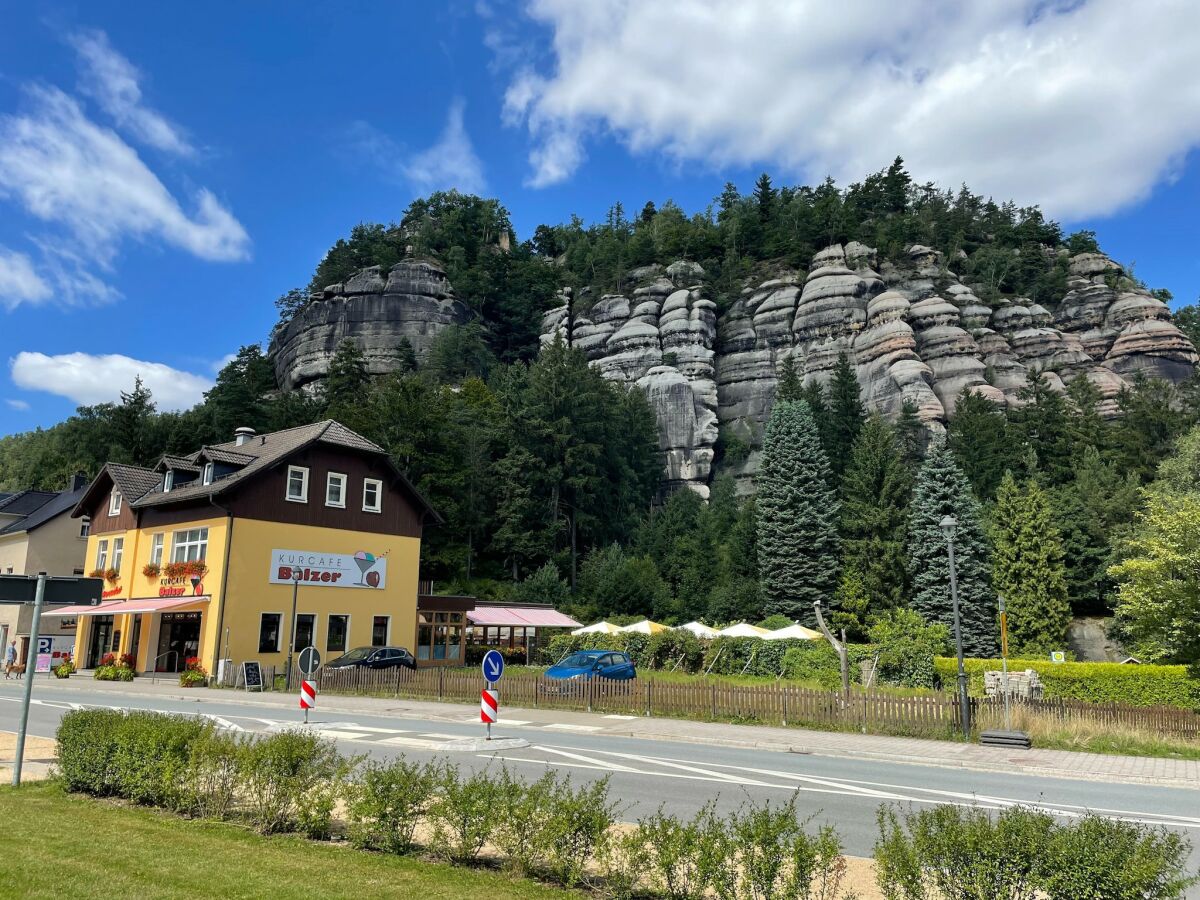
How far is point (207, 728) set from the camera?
9695mm

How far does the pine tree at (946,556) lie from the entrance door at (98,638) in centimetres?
4245

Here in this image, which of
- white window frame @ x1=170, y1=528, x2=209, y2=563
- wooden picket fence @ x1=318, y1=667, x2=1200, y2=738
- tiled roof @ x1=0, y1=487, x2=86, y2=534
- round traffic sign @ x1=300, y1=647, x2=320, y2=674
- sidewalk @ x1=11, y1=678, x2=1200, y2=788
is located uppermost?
tiled roof @ x1=0, y1=487, x2=86, y2=534

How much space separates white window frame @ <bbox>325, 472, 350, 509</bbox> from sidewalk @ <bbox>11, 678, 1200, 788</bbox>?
12368 millimetres

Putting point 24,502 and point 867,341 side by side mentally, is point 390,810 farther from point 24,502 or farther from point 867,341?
point 867,341

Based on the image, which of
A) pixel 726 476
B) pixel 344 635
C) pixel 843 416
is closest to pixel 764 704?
pixel 344 635

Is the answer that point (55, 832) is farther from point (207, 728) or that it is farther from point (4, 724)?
point (4, 724)

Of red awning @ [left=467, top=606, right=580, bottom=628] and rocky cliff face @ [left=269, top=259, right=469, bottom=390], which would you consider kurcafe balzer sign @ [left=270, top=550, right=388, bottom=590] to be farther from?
rocky cliff face @ [left=269, top=259, right=469, bottom=390]

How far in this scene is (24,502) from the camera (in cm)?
5538

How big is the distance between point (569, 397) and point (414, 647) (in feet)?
95.4

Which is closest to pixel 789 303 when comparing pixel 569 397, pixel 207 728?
pixel 569 397

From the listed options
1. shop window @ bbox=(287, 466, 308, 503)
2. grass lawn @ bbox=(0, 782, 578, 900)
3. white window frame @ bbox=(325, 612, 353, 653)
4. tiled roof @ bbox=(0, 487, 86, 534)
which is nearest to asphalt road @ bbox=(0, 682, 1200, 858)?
grass lawn @ bbox=(0, 782, 578, 900)

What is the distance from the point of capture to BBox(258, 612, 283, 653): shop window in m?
35.0

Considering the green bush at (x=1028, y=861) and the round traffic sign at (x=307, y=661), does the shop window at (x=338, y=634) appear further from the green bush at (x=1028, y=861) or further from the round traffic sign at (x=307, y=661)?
the green bush at (x=1028, y=861)

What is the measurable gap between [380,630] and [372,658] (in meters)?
7.80
